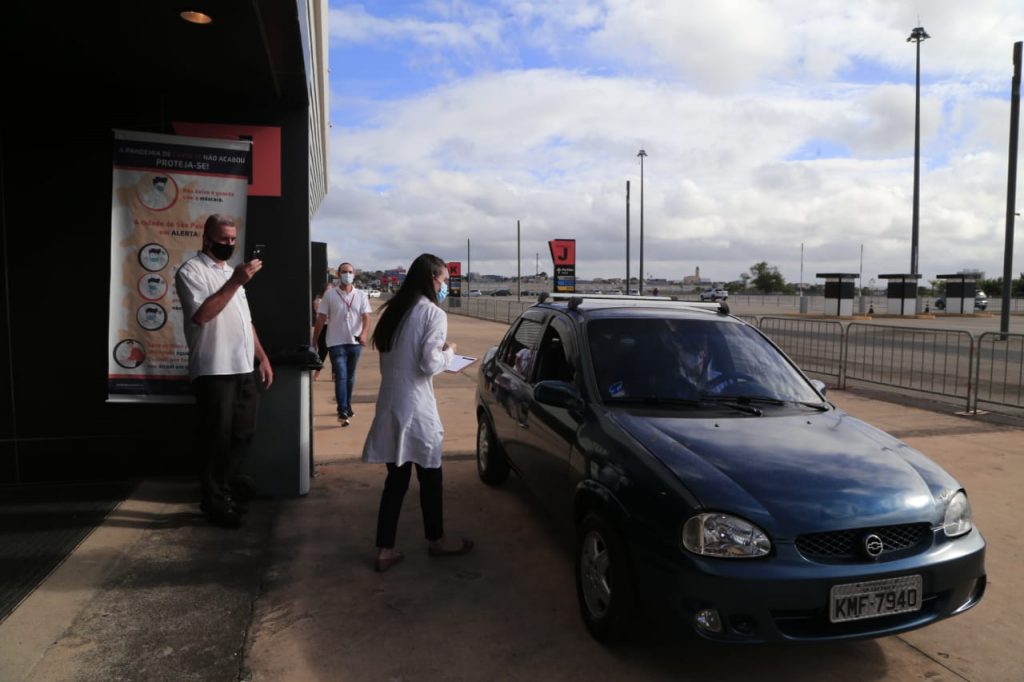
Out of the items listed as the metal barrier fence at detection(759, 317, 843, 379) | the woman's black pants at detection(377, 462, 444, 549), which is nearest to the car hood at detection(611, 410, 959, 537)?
the woman's black pants at detection(377, 462, 444, 549)

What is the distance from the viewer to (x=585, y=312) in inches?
178

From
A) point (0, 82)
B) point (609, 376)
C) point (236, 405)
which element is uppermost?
point (0, 82)

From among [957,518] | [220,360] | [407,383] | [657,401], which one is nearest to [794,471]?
[957,518]

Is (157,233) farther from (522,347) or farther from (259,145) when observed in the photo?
(522,347)

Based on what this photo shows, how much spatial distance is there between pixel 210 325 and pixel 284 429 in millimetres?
1146

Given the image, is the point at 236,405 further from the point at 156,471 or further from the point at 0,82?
the point at 0,82

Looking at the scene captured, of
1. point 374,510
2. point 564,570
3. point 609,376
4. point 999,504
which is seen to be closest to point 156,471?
point 374,510

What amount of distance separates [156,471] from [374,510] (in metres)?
1.85

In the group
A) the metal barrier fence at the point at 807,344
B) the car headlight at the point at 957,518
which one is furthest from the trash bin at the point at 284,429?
the metal barrier fence at the point at 807,344

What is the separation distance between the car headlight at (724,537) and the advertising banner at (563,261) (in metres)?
17.7

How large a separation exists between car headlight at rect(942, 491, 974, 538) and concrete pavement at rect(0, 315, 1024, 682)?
2.05ft

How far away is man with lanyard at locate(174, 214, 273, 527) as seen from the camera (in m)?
4.30

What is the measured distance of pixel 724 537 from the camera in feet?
9.32

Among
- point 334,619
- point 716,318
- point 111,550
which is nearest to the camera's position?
point 334,619
